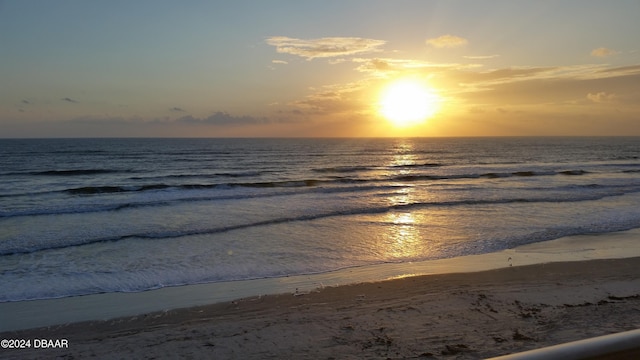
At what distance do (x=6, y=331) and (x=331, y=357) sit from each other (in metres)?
4.57

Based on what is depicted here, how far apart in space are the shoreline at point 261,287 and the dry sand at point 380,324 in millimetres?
383

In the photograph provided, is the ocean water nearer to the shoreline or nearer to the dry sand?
the shoreline

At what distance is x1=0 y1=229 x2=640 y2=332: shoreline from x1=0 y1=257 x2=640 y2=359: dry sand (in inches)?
15.1

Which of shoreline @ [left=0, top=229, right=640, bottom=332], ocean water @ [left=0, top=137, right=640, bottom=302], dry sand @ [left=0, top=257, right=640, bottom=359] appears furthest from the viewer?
ocean water @ [left=0, top=137, right=640, bottom=302]

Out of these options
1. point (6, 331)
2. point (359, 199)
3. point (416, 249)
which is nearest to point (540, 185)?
point (359, 199)

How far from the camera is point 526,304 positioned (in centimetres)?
670

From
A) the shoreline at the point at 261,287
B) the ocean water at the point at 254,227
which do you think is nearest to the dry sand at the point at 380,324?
the shoreline at the point at 261,287

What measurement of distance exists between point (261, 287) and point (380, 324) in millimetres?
2710

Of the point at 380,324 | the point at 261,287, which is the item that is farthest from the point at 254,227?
the point at 380,324

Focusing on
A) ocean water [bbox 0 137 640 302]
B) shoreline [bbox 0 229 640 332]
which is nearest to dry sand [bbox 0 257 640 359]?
shoreline [bbox 0 229 640 332]

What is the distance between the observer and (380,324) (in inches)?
235

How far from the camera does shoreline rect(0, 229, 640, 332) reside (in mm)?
6738

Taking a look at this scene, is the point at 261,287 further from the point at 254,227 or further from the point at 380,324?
the point at 254,227

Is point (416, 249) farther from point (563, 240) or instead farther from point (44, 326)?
point (44, 326)
